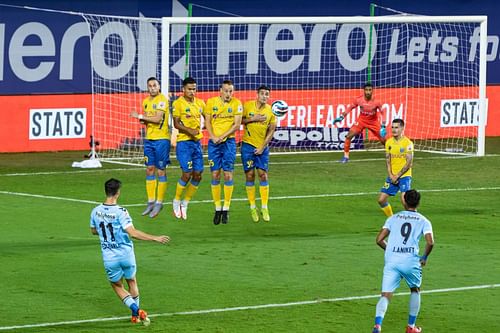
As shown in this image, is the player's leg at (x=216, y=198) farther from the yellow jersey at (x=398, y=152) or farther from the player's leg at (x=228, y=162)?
the yellow jersey at (x=398, y=152)

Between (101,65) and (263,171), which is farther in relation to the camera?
(101,65)

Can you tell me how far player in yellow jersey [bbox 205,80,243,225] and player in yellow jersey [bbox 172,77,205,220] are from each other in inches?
9.1

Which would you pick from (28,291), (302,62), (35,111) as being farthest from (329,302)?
(302,62)

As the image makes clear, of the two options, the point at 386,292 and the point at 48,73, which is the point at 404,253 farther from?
the point at 48,73

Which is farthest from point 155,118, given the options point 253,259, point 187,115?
point 253,259

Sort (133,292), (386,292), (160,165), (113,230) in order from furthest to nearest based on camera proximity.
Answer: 1. (160,165)
2. (133,292)
3. (113,230)
4. (386,292)

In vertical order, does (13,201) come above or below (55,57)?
below

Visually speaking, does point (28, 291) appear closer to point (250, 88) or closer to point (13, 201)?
point (13, 201)

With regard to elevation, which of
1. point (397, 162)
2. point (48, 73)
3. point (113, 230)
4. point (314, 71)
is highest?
point (314, 71)

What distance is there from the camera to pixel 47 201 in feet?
82.5

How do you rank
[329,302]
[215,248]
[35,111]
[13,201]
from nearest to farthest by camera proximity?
[329,302], [215,248], [13,201], [35,111]

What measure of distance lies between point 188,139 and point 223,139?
649mm

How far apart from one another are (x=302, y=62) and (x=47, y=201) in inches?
550

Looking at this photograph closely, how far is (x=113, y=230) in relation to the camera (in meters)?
14.5
